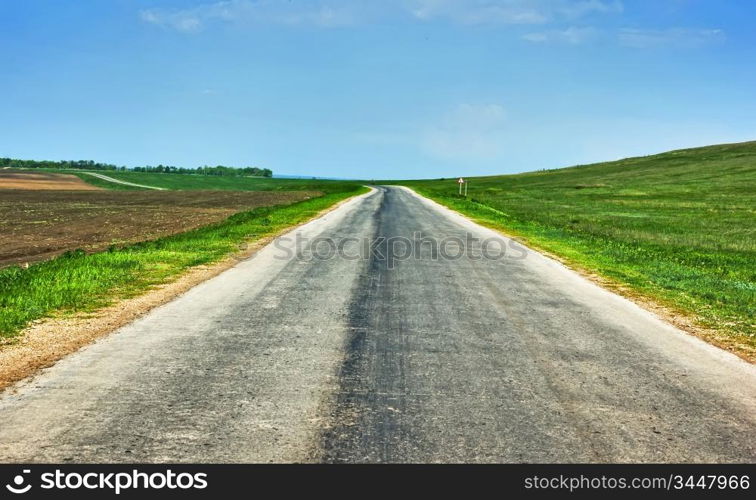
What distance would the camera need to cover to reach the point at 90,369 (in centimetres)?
616

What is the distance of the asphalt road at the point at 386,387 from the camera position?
451 cm

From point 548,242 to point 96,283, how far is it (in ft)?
50.1

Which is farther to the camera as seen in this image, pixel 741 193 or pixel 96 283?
pixel 741 193

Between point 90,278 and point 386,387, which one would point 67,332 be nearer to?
point 90,278

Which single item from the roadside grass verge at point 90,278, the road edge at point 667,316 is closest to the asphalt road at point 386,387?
the road edge at point 667,316

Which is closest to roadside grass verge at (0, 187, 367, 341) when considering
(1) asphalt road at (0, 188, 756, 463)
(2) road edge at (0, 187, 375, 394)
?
(2) road edge at (0, 187, 375, 394)

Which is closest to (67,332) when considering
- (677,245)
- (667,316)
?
(667,316)

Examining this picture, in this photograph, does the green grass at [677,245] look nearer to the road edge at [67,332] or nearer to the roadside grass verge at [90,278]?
the road edge at [67,332]

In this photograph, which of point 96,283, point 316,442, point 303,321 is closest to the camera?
point 316,442

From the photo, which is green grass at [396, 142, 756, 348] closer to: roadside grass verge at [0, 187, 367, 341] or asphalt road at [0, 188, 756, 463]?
asphalt road at [0, 188, 756, 463]

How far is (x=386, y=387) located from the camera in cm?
582

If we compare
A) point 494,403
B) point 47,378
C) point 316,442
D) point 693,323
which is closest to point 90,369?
point 47,378

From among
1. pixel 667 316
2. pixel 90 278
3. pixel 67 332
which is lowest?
pixel 667 316
